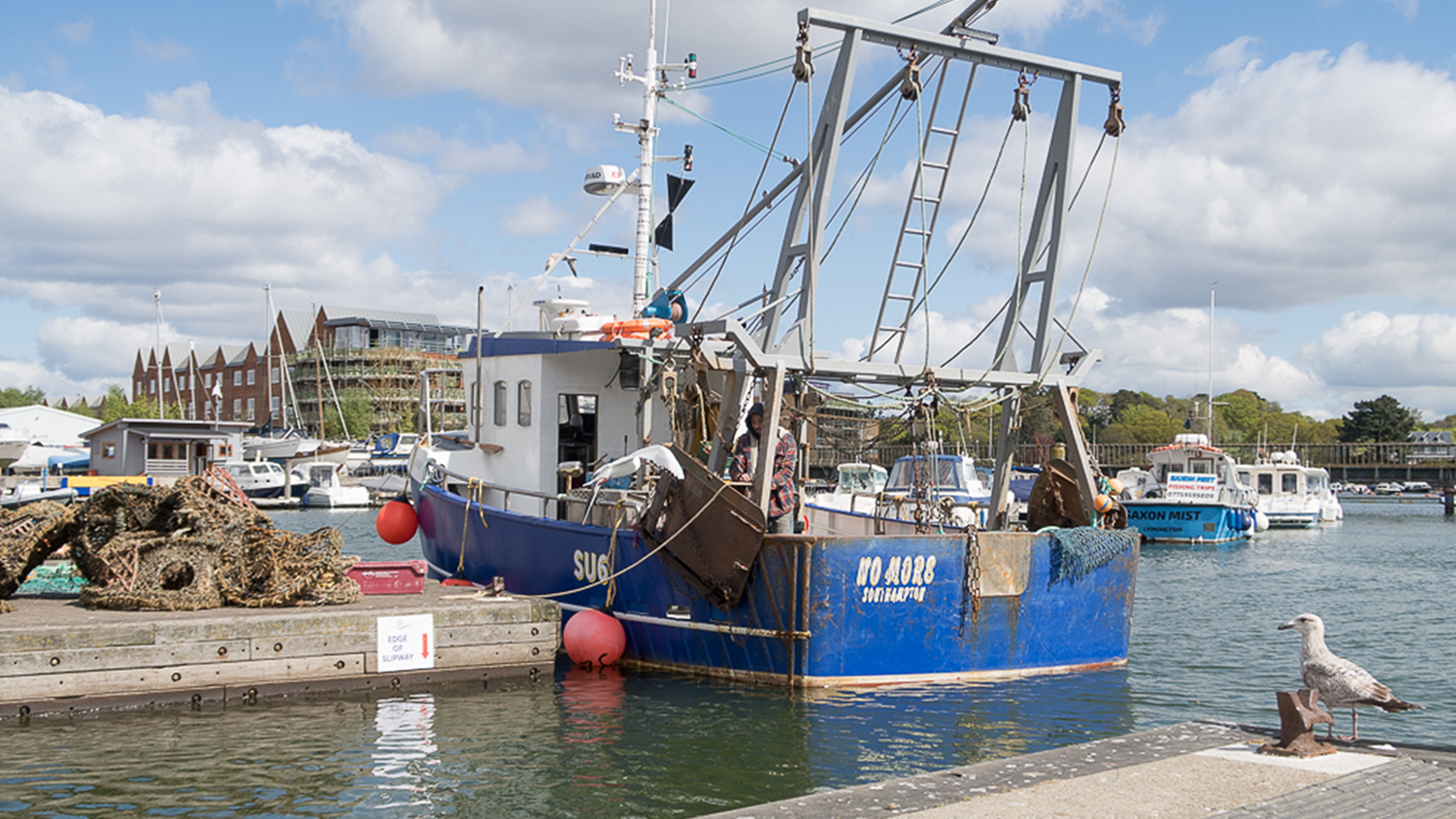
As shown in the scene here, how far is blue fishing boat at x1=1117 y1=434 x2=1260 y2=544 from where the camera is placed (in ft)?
133

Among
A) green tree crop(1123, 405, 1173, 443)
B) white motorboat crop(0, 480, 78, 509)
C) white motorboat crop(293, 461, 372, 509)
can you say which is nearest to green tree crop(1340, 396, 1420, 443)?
green tree crop(1123, 405, 1173, 443)

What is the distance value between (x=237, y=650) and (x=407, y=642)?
1.59 m

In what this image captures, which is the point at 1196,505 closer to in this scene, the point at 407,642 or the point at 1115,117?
the point at 1115,117

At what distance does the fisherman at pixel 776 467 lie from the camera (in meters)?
11.4

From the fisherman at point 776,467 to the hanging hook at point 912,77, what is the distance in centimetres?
368

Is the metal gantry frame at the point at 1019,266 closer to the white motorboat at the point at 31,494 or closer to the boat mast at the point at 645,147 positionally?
the boat mast at the point at 645,147

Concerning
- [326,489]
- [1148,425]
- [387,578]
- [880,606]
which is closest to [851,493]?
[387,578]

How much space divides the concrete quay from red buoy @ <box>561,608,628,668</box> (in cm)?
640

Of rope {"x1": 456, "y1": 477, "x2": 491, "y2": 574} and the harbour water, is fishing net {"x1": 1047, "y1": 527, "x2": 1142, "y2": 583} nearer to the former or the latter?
the harbour water

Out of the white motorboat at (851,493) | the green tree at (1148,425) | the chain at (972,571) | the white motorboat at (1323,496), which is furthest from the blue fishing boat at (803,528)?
the green tree at (1148,425)

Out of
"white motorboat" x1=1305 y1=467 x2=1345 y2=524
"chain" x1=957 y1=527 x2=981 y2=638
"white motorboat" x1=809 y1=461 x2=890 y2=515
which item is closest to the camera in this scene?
"chain" x1=957 y1=527 x2=981 y2=638

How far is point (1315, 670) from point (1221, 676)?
699cm

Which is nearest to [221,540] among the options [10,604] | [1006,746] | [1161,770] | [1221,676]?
[10,604]

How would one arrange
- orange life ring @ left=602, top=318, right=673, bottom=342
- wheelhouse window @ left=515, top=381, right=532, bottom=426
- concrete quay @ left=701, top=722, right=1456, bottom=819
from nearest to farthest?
concrete quay @ left=701, top=722, right=1456, bottom=819
orange life ring @ left=602, top=318, right=673, bottom=342
wheelhouse window @ left=515, top=381, right=532, bottom=426
